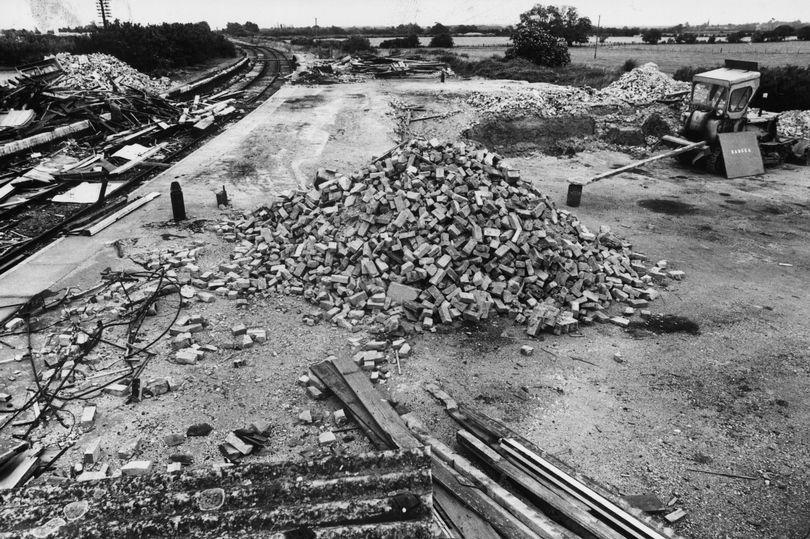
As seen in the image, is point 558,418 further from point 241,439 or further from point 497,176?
point 497,176

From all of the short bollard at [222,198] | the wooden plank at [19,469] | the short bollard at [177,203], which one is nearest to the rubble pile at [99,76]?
the short bollard at [222,198]

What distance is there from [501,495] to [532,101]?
21472mm

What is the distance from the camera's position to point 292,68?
126ft

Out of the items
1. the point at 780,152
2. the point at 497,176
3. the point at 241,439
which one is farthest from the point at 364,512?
the point at 780,152

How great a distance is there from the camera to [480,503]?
4312 mm

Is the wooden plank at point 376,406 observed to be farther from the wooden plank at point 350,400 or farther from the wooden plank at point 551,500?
the wooden plank at point 551,500

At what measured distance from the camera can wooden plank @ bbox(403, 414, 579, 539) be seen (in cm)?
414

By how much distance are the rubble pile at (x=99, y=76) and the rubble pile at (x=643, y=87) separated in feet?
73.6

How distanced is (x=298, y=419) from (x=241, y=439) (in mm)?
657

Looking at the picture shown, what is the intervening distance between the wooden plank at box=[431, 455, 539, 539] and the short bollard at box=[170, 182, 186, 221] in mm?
8465

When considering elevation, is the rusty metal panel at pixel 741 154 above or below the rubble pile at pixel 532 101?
below

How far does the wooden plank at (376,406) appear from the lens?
5.08 metres

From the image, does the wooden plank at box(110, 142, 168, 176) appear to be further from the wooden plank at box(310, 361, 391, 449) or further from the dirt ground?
the wooden plank at box(310, 361, 391, 449)

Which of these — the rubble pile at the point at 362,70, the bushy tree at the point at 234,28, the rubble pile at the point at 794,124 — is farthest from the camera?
the bushy tree at the point at 234,28
